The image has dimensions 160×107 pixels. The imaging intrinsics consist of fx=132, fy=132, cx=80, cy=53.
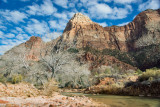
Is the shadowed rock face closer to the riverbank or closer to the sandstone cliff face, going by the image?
the sandstone cliff face

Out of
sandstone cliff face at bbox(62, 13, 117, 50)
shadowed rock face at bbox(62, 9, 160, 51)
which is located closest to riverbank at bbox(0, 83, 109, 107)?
sandstone cliff face at bbox(62, 13, 117, 50)

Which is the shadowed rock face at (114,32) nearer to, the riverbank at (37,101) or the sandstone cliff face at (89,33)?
the sandstone cliff face at (89,33)

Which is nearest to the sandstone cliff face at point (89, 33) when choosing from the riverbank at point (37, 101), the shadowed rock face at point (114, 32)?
the shadowed rock face at point (114, 32)

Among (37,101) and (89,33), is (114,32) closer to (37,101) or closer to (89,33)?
(89,33)


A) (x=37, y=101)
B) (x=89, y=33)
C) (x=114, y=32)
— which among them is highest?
(x=114, y=32)

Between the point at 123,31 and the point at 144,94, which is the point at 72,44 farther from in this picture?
the point at 123,31

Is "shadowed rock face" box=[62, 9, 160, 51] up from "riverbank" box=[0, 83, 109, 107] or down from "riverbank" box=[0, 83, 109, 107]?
up

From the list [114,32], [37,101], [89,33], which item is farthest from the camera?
[114,32]

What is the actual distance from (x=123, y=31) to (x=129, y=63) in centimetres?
6330

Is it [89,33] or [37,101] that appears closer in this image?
[37,101]

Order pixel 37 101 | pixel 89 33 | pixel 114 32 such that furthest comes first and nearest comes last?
pixel 114 32 < pixel 89 33 < pixel 37 101

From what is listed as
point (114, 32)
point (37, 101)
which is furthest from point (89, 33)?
point (37, 101)

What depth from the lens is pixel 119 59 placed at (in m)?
79.1

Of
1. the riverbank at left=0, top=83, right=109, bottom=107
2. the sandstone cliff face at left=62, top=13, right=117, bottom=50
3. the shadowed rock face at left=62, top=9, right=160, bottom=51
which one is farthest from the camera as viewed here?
the shadowed rock face at left=62, top=9, right=160, bottom=51
